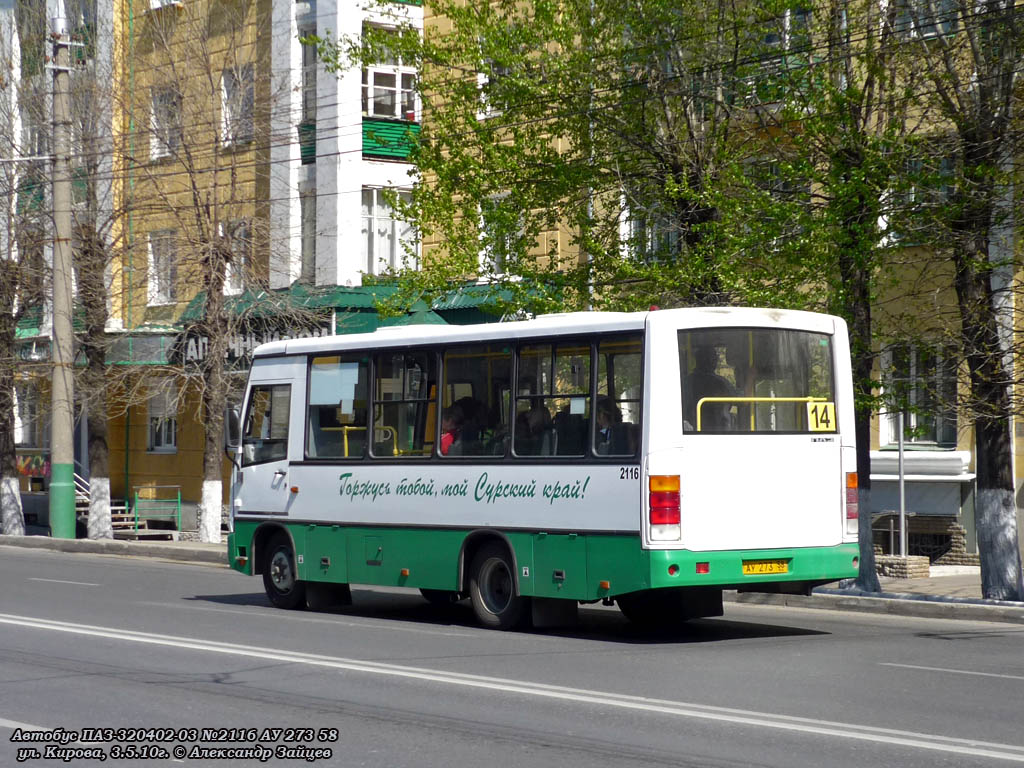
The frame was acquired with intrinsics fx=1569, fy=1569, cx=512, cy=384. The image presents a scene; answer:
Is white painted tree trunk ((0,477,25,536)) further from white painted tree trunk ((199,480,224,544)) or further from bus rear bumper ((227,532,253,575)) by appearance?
bus rear bumper ((227,532,253,575))

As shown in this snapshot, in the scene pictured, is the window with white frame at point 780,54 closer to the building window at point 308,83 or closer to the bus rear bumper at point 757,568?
the bus rear bumper at point 757,568

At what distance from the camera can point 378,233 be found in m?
32.0

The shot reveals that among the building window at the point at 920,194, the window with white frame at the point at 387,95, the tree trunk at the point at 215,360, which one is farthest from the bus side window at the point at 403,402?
the window with white frame at the point at 387,95

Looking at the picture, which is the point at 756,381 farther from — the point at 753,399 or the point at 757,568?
the point at 757,568

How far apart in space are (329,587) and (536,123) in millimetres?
7281

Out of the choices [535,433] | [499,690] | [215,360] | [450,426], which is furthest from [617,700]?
[215,360]

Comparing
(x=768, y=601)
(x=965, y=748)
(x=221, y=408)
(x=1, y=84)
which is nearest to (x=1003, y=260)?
(x=768, y=601)

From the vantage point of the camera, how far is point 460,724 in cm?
900

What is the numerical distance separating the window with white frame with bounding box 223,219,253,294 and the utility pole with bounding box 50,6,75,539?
3.03 m

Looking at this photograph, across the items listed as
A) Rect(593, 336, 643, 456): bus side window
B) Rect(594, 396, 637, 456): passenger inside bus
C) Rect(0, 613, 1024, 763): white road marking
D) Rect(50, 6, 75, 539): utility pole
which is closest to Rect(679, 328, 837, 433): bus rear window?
Rect(593, 336, 643, 456): bus side window

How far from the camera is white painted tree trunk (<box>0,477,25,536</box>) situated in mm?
33531

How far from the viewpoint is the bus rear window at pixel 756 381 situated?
45.3 feet

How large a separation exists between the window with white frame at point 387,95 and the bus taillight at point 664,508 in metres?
18.9

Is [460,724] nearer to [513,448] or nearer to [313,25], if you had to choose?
[513,448]
